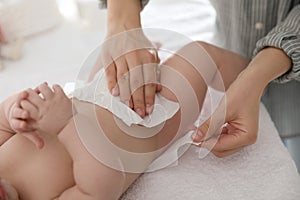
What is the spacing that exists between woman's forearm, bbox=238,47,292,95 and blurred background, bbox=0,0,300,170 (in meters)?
0.32

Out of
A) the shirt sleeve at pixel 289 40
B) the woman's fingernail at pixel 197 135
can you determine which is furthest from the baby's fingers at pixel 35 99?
the shirt sleeve at pixel 289 40

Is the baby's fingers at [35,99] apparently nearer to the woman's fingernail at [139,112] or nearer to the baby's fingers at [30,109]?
the baby's fingers at [30,109]

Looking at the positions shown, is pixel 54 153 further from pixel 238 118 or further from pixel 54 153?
pixel 238 118

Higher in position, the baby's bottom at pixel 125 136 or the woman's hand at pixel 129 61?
the woman's hand at pixel 129 61

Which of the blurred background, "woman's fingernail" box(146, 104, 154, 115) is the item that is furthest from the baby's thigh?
the blurred background

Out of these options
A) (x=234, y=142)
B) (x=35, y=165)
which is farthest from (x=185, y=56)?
(x=35, y=165)

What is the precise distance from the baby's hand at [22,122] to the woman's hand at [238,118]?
0.27 m

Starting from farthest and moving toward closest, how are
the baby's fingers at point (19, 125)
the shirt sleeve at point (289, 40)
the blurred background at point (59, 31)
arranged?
the blurred background at point (59, 31) → the shirt sleeve at point (289, 40) → the baby's fingers at point (19, 125)

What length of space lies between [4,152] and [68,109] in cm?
13

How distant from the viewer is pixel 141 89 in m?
0.89

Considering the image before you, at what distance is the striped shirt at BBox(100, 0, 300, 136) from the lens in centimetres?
97

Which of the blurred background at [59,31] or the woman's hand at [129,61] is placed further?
the blurred background at [59,31]

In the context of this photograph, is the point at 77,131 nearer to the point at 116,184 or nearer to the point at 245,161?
the point at 116,184

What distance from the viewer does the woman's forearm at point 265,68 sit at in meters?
0.92
